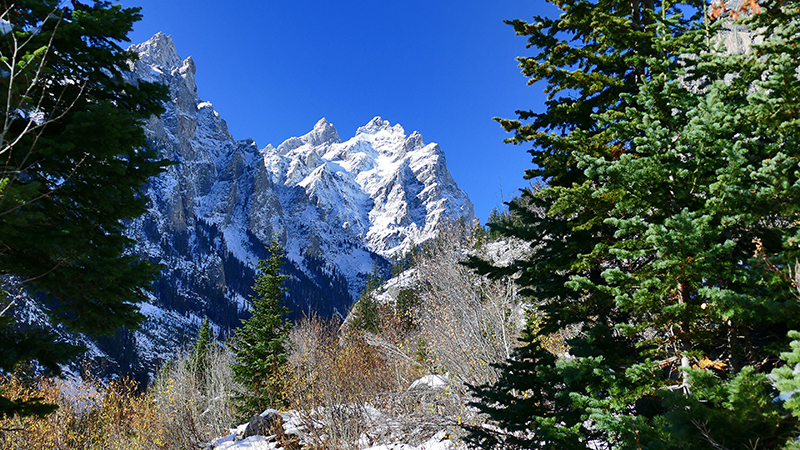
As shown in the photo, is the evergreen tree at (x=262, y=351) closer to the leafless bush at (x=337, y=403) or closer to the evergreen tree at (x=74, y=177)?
the leafless bush at (x=337, y=403)

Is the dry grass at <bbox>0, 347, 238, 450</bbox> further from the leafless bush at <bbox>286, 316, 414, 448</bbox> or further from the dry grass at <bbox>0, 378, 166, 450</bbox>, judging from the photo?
the leafless bush at <bbox>286, 316, 414, 448</bbox>

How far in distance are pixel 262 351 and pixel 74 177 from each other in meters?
14.0

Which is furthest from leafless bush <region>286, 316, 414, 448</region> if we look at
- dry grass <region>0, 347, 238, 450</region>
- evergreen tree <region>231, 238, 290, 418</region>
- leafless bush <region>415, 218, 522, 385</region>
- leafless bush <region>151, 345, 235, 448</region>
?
evergreen tree <region>231, 238, 290, 418</region>

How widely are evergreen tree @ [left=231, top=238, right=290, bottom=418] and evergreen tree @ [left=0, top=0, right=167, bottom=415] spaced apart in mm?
11710

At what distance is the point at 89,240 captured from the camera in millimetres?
6211

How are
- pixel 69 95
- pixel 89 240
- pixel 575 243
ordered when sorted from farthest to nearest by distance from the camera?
pixel 69 95 → pixel 89 240 → pixel 575 243

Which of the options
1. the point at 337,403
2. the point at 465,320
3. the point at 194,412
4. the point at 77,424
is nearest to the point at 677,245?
the point at 465,320

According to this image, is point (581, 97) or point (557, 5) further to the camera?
point (557, 5)

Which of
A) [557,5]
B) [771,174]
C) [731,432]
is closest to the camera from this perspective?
A: [731,432]

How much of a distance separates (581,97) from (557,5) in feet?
6.93

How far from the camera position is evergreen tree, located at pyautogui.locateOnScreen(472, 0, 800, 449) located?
12.3 ft

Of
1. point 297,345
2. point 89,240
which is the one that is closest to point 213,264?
point 297,345

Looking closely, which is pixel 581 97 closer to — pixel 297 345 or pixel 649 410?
pixel 649 410

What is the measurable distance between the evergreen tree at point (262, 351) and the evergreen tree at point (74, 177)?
11710mm
